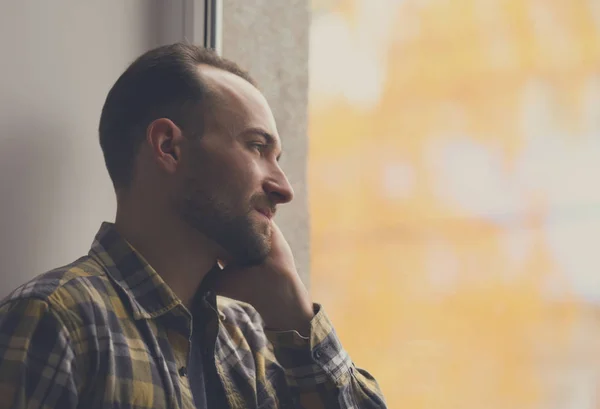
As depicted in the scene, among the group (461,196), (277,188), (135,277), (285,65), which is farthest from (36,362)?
(285,65)

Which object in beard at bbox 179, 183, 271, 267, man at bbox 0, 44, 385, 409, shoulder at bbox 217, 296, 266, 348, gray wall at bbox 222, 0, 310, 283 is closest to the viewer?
man at bbox 0, 44, 385, 409

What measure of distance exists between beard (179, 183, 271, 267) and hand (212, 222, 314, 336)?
0.10 m

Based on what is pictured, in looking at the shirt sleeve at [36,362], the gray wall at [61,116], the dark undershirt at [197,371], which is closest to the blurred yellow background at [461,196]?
the gray wall at [61,116]

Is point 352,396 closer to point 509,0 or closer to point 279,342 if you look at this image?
point 279,342

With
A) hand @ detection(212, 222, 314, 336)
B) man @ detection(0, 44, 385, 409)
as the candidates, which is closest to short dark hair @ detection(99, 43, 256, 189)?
man @ detection(0, 44, 385, 409)

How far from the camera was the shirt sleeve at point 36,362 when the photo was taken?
36.3 inches

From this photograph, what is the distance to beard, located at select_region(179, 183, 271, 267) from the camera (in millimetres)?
1144

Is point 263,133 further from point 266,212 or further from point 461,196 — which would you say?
point 461,196

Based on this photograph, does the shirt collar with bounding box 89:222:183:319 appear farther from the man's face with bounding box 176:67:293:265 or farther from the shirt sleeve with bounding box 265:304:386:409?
the shirt sleeve with bounding box 265:304:386:409

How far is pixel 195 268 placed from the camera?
1.19 metres

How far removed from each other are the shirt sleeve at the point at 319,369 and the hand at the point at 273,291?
0.02m

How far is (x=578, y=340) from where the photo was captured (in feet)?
3.75

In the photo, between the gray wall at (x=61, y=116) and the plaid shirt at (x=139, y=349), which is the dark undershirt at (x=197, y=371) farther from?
the gray wall at (x=61, y=116)

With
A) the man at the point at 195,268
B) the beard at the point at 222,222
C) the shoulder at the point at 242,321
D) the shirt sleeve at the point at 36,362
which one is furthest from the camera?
the shoulder at the point at 242,321
